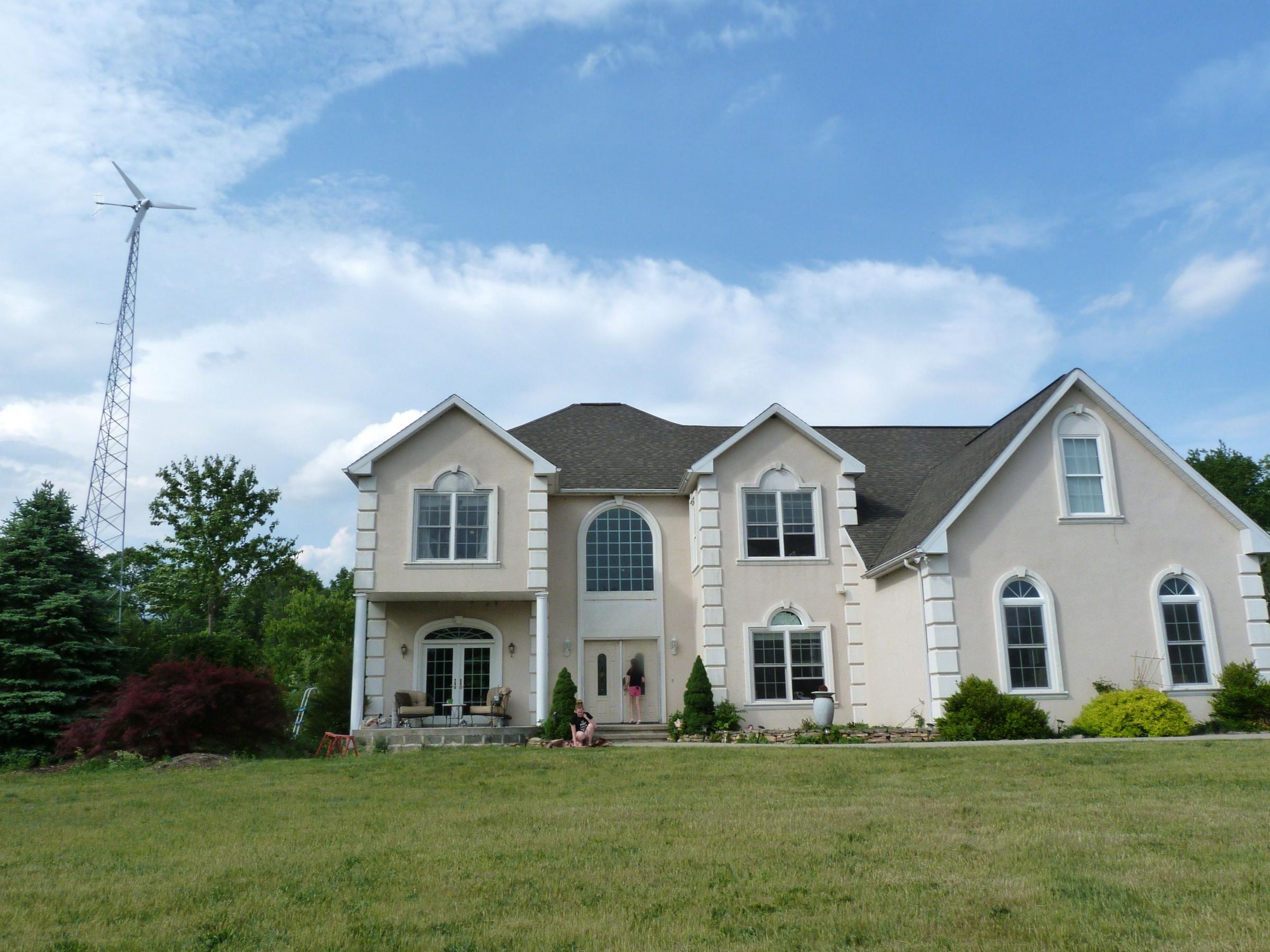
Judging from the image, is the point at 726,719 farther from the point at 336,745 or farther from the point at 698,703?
the point at 336,745

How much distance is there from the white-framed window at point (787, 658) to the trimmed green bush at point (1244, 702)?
7864mm

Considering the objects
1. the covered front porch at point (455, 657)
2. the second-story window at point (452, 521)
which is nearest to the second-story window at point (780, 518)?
the covered front porch at point (455, 657)

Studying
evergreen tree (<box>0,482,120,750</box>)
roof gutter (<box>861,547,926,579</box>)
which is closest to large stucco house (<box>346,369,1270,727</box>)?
roof gutter (<box>861,547,926,579</box>)

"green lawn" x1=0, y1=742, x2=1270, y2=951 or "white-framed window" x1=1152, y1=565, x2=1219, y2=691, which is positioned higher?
"white-framed window" x1=1152, y1=565, x2=1219, y2=691

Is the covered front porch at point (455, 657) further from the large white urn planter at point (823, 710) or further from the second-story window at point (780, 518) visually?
the large white urn planter at point (823, 710)

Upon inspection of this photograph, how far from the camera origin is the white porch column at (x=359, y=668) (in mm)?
22016

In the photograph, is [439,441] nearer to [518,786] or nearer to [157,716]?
[157,716]

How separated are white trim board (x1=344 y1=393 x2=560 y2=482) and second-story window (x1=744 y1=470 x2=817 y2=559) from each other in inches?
191

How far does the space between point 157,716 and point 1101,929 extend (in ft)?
58.7

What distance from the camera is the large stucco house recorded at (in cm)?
1973

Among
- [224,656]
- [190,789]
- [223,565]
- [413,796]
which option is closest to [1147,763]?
[413,796]

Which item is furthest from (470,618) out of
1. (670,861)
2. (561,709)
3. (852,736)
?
(670,861)

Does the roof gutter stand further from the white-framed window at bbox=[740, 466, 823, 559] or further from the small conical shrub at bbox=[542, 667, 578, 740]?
the small conical shrub at bbox=[542, 667, 578, 740]

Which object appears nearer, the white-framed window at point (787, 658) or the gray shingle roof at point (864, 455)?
the gray shingle roof at point (864, 455)
